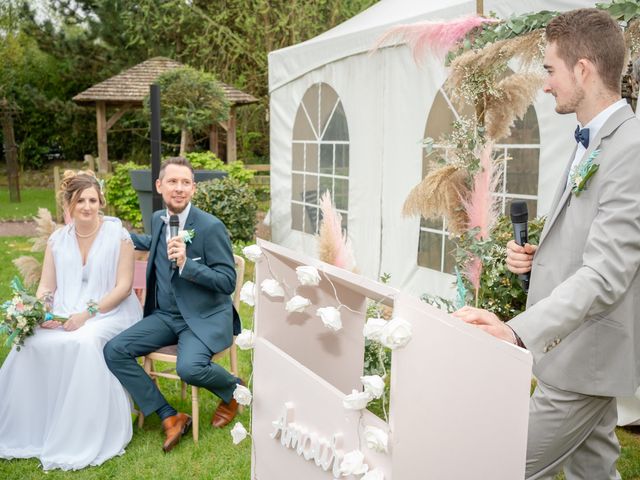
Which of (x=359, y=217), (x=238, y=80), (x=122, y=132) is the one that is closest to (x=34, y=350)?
(x=359, y=217)

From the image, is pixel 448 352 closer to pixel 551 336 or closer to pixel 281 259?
pixel 551 336

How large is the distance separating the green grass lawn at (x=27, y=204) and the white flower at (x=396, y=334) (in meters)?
15.5

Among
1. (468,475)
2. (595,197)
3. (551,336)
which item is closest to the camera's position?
(468,475)

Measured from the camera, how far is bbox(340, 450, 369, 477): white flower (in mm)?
1823

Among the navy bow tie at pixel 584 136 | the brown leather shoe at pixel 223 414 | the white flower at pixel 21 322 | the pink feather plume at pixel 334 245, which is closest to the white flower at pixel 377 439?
the navy bow tie at pixel 584 136

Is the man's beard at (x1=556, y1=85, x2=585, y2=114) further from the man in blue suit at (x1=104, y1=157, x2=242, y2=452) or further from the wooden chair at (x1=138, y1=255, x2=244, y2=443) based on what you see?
the wooden chair at (x1=138, y1=255, x2=244, y2=443)

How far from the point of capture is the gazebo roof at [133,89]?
16.7 meters

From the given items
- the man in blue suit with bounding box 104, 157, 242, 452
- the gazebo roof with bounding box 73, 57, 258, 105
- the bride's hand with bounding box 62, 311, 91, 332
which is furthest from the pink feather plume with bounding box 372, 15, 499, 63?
the gazebo roof with bounding box 73, 57, 258, 105

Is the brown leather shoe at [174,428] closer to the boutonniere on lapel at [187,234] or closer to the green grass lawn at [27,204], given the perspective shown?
the boutonniere on lapel at [187,234]

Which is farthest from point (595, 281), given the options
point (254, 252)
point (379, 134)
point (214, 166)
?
point (214, 166)

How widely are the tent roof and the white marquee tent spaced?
0.04ft

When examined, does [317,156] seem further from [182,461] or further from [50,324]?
[182,461]

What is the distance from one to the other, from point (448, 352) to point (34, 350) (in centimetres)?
336

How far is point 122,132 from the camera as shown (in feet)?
84.4
